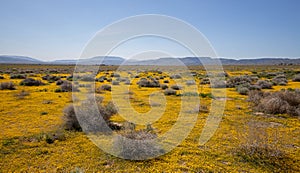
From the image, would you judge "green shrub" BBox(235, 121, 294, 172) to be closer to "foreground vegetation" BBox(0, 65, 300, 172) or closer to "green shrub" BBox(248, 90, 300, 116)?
"foreground vegetation" BBox(0, 65, 300, 172)

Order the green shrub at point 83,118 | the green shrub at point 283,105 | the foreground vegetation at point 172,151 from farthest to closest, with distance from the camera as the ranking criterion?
the green shrub at point 283,105, the green shrub at point 83,118, the foreground vegetation at point 172,151

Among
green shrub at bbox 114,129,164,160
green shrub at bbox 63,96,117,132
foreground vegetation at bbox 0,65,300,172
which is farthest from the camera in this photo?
green shrub at bbox 63,96,117,132

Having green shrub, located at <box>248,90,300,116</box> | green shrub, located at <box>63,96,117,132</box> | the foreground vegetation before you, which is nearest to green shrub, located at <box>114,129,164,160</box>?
the foreground vegetation

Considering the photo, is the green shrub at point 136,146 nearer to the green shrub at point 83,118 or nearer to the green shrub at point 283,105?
the green shrub at point 83,118

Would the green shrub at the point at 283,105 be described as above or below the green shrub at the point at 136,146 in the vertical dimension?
above

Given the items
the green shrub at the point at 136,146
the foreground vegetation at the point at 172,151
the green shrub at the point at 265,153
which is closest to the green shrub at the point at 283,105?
the foreground vegetation at the point at 172,151

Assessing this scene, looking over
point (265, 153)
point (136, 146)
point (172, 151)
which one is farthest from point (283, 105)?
point (136, 146)

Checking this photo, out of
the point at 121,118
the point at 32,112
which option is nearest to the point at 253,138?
the point at 121,118

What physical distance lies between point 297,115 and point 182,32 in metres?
8.78

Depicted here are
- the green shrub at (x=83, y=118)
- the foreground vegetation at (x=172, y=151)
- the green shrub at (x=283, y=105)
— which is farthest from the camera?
the green shrub at (x=283, y=105)

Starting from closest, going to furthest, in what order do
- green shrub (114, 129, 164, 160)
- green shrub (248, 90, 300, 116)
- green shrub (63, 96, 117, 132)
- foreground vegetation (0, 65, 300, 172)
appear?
foreground vegetation (0, 65, 300, 172), green shrub (114, 129, 164, 160), green shrub (63, 96, 117, 132), green shrub (248, 90, 300, 116)

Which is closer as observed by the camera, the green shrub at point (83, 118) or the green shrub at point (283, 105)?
the green shrub at point (83, 118)

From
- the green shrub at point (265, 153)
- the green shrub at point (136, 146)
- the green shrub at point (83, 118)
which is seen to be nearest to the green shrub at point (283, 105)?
the green shrub at point (265, 153)

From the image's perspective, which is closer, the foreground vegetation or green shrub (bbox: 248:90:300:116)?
the foreground vegetation
